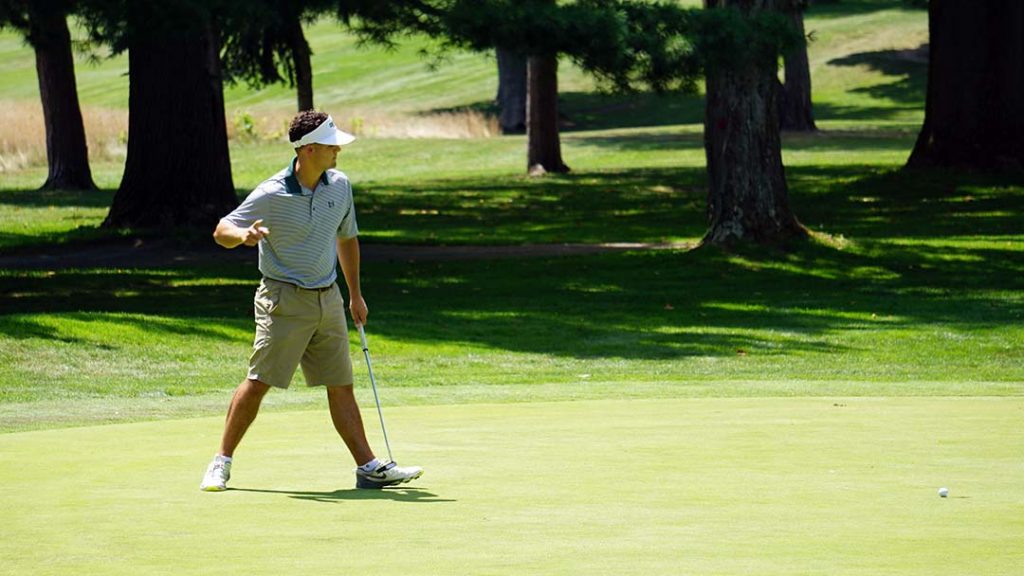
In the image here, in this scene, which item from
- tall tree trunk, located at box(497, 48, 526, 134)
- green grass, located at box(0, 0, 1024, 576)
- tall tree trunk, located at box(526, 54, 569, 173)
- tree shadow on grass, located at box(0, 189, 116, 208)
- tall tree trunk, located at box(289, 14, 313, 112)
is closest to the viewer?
green grass, located at box(0, 0, 1024, 576)

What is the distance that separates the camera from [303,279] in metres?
8.87

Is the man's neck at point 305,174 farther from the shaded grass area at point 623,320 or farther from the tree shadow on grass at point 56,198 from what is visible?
the tree shadow on grass at point 56,198

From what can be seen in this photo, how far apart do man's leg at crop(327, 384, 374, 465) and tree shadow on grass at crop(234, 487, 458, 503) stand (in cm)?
36

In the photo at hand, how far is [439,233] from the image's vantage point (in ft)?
98.4

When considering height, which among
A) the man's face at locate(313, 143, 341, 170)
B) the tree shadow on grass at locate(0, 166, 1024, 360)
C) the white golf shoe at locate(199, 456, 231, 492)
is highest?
the man's face at locate(313, 143, 341, 170)

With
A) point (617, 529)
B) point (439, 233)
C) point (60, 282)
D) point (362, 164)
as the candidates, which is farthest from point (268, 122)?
point (617, 529)

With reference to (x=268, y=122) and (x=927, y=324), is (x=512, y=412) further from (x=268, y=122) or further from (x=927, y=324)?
(x=268, y=122)

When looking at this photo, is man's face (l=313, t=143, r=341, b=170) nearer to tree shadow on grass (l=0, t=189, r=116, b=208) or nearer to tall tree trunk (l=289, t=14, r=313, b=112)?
tree shadow on grass (l=0, t=189, r=116, b=208)

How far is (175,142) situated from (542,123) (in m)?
15.7

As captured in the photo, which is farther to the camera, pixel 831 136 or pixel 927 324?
pixel 831 136

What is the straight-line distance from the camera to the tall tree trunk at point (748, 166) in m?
24.3

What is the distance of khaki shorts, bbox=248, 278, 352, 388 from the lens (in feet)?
29.1

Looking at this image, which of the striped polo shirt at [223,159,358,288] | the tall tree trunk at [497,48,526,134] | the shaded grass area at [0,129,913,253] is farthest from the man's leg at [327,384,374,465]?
the tall tree trunk at [497,48,526,134]

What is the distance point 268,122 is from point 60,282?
34757mm
